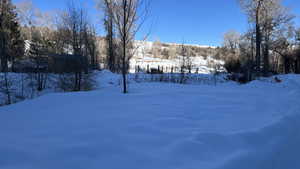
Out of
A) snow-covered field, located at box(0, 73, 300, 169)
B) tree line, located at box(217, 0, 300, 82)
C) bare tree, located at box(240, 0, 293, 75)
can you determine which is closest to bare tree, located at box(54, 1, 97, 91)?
snow-covered field, located at box(0, 73, 300, 169)

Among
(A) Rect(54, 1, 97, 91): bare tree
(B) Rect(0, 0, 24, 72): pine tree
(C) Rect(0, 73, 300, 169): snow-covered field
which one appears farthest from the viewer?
(B) Rect(0, 0, 24, 72): pine tree

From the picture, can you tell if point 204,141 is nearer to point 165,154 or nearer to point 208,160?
point 208,160

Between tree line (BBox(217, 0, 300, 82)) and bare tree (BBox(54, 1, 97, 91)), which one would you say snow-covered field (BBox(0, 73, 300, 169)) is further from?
tree line (BBox(217, 0, 300, 82))

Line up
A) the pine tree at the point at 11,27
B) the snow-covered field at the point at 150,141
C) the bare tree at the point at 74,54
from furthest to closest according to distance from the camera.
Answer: the pine tree at the point at 11,27, the bare tree at the point at 74,54, the snow-covered field at the point at 150,141

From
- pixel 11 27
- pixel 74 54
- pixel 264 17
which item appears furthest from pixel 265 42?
pixel 11 27

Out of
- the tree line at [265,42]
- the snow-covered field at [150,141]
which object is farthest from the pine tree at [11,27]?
the tree line at [265,42]

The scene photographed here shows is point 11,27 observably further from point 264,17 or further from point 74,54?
point 264,17

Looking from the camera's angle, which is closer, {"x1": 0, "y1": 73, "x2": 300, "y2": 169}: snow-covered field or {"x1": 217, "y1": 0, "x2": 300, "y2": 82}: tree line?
{"x1": 0, "y1": 73, "x2": 300, "y2": 169}: snow-covered field

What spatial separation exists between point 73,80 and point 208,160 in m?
9.31

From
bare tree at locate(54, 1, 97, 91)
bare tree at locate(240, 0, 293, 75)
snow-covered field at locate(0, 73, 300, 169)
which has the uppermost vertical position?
bare tree at locate(240, 0, 293, 75)

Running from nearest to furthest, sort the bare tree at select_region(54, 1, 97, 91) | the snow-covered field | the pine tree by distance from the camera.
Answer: the snow-covered field → the bare tree at select_region(54, 1, 97, 91) → the pine tree

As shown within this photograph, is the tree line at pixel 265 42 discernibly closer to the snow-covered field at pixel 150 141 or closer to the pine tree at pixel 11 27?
the snow-covered field at pixel 150 141

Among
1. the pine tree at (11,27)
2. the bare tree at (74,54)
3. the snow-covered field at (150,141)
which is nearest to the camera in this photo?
the snow-covered field at (150,141)

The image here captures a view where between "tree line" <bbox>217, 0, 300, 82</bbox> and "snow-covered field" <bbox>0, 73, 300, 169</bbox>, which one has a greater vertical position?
"tree line" <bbox>217, 0, 300, 82</bbox>
